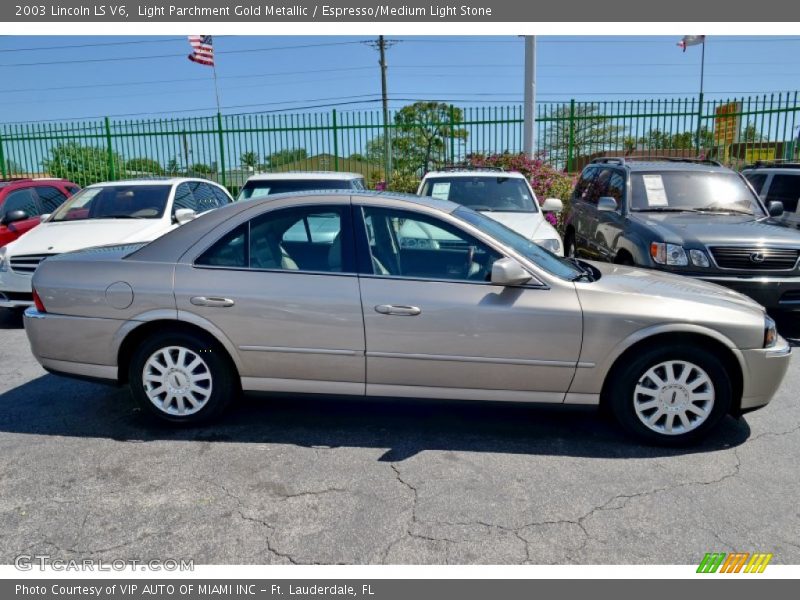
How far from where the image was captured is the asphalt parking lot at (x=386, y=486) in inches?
116

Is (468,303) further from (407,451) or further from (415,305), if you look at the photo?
(407,451)

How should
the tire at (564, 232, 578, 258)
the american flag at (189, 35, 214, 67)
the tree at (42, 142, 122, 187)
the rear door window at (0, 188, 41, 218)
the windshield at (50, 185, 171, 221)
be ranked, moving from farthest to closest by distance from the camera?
the american flag at (189, 35, 214, 67) < the tree at (42, 142, 122, 187) < the tire at (564, 232, 578, 258) < the rear door window at (0, 188, 41, 218) < the windshield at (50, 185, 171, 221)

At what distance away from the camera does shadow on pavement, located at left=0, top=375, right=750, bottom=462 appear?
3.99 metres

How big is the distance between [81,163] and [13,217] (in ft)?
29.0

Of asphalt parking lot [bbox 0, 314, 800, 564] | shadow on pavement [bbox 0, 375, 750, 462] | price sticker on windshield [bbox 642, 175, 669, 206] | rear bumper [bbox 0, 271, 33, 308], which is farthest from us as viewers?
price sticker on windshield [bbox 642, 175, 669, 206]

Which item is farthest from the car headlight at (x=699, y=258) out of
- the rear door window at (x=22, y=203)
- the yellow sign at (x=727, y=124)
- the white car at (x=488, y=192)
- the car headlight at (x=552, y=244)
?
the yellow sign at (x=727, y=124)

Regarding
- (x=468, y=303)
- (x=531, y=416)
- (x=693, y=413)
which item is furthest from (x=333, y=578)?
(x=693, y=413)

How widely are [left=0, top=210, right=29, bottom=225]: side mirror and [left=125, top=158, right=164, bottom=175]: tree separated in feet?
24.9

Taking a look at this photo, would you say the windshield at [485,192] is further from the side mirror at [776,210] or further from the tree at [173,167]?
the tree at [173,167]

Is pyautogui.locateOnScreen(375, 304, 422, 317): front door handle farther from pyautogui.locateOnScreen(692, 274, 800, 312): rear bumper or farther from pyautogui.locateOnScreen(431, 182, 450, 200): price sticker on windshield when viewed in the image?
pyautogui.locateOnScreen(431, 182, 450, 200): price sticker on windshield

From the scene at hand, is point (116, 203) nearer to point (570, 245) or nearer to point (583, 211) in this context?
point (583, 211)

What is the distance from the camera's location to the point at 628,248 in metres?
6.87

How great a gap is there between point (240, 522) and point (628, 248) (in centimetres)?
526

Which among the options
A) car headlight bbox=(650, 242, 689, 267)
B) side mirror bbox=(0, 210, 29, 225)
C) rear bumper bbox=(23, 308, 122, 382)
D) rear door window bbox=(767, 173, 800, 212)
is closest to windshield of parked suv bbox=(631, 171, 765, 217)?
car headlight bbox=(650, 242, 689, 267)
